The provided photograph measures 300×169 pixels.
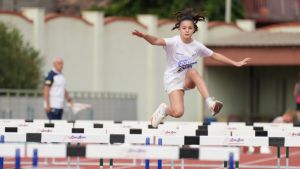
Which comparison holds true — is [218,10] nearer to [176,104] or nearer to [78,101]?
[78,101]

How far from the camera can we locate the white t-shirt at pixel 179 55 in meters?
17.2

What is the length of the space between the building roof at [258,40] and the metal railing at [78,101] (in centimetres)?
636

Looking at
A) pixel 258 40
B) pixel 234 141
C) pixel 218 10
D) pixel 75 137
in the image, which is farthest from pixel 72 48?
pixel 234 141

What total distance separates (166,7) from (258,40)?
1687 cm

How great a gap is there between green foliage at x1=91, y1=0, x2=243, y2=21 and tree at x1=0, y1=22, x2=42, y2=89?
22.2m

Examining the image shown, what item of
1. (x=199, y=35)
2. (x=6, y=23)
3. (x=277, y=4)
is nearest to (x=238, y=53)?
(x=199, y=35)

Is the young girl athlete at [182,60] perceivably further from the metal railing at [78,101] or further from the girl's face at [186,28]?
the metal railing at [78,101]

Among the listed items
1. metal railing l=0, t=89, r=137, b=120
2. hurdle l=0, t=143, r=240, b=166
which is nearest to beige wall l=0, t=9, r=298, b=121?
metal railing l=0, t=89, r=137, b=120

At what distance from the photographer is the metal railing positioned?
33.2 m

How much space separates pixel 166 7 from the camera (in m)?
64.1

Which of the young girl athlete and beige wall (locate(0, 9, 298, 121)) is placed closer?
the young girl athlete

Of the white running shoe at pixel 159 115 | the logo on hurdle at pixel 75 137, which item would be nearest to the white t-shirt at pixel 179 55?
the white running shoe at pixel 159 115

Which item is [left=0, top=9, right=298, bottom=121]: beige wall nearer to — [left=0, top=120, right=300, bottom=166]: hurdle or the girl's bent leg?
[left=0, top=120, right=300, bottom=166]: hurdle

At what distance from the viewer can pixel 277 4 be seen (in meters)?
68.4
